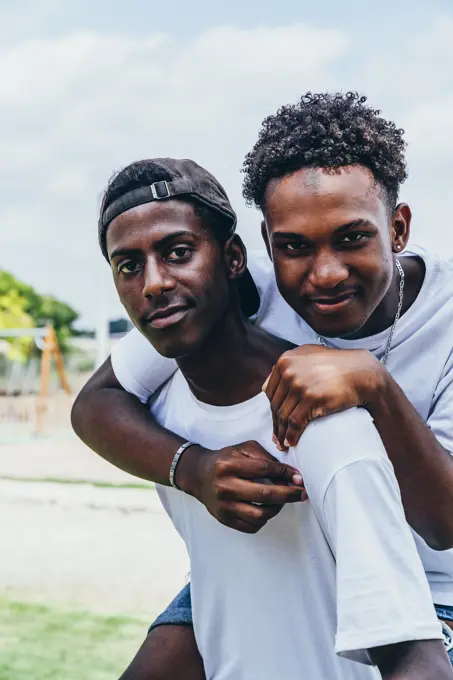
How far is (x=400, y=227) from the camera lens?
7.86 feet

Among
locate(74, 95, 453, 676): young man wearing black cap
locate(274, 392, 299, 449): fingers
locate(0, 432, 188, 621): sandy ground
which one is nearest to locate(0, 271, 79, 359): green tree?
locate(0, 432, 188, 621): sandy ground

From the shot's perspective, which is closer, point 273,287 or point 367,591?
point 367,591

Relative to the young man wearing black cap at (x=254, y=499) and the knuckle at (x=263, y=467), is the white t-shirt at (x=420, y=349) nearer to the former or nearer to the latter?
the young man wearing black cap at (x=254, y=499)

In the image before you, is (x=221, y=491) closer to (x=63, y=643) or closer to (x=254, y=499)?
(x=254, y=499)

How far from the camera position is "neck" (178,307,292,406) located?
227 cm

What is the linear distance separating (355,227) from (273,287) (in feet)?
1.42

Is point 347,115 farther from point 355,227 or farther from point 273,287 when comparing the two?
point 273,287

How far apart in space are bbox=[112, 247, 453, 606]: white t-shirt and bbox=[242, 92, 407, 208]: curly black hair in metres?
0.28

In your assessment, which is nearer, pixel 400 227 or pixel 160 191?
pixel 160 191

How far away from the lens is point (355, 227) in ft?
7.07

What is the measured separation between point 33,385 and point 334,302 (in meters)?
16.9

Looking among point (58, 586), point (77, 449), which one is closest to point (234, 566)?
point (58, 586)

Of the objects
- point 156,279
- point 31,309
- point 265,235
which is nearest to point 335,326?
point 265,235

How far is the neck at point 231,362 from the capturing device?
2273mm
